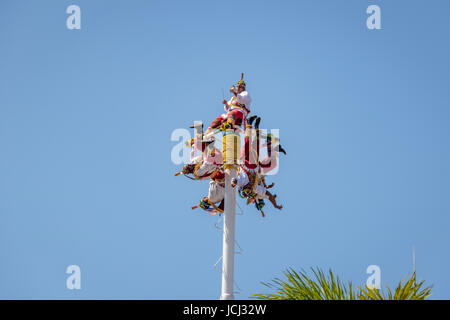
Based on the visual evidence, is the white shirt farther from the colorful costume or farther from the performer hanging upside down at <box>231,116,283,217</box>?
the performer hanging upside down at <box>231,116,283,217</box>

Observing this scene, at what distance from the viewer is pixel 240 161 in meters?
22.4

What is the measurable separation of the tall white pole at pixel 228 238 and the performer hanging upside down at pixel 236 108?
4.99 feet

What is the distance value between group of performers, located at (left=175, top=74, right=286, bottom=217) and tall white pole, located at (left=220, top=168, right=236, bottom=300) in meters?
0.28

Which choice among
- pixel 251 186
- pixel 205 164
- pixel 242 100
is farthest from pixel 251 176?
pixel 242 100

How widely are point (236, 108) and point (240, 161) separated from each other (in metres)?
1.80

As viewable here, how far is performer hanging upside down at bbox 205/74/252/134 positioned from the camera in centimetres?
2292

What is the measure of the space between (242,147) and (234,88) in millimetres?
2213

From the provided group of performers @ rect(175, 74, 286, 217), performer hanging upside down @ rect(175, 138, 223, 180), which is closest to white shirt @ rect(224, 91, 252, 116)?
group of performers @ rect(175, 74, 286, 217)

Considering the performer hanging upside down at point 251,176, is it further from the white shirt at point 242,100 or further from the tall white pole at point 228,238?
the white shirt at point 242,100

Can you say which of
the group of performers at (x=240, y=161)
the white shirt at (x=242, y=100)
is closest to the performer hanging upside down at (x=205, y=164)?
the group of performers at (x=240, y=161)

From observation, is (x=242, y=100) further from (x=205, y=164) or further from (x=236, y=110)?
(x=205, y=164)

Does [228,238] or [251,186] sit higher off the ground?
[251,186]
